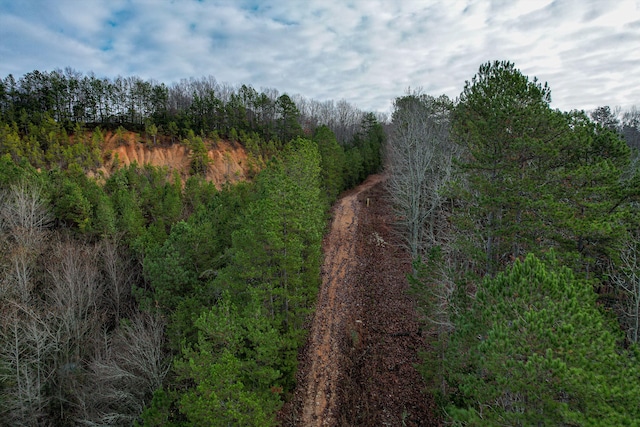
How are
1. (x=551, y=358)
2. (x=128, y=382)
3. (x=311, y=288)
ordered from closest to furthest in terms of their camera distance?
(x=551, y=358) → (x=128, y=382) → (x=311, y=288)

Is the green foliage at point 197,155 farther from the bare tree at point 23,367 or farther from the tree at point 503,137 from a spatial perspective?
the tree at point 503,137


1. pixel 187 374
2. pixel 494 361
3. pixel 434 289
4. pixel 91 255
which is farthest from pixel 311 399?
pixel 91 255

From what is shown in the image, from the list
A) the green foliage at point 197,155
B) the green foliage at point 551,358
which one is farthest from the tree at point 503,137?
the green foliage at point 197,155

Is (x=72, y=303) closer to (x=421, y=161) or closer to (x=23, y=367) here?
(x=23, y=367)

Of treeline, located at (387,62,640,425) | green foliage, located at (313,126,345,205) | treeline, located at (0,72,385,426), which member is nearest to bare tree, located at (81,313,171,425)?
treeline, located at (0,72,385,426)

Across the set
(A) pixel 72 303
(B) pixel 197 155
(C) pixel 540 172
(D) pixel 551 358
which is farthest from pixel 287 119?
(D) pixel 551 358

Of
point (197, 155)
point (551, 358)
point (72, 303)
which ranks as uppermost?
point (197, 155)

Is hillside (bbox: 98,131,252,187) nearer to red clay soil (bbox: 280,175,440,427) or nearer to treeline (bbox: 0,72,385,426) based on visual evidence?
treeline (bbox: 0,72,385,426)
